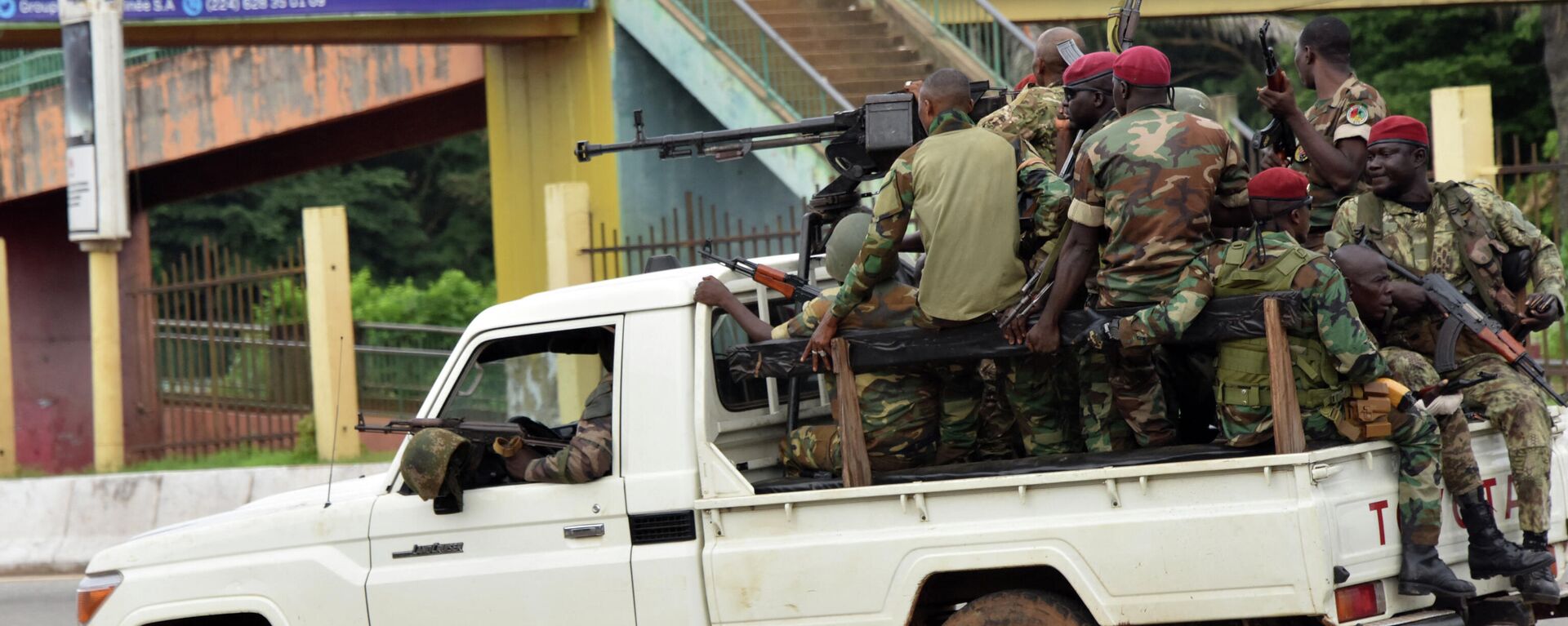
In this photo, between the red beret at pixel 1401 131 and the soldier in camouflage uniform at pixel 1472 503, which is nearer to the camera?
the soldier in camouflage uniform at pixel 1472 503

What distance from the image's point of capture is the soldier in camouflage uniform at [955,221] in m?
5.38

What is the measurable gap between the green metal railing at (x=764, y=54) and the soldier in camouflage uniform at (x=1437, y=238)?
8523mm

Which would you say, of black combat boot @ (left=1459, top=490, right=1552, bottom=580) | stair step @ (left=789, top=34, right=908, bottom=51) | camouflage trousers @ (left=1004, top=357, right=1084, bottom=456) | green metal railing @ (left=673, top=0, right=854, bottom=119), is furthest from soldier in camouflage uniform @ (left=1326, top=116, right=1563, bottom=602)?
stair step @ (left=789, top=34, right=908, bottom=51)

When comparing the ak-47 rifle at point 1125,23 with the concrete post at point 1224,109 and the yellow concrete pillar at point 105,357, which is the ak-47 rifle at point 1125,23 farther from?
the yellow concrete pillar at point 105,357

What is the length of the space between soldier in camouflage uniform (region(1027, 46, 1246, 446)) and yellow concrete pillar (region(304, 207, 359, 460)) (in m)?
→ 8.58

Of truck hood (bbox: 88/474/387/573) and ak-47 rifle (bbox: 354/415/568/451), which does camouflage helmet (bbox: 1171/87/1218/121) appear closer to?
Answer: ak-47 rifle (bbox: 354/415/568/451)

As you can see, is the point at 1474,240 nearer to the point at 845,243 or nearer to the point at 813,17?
the point at 845,243

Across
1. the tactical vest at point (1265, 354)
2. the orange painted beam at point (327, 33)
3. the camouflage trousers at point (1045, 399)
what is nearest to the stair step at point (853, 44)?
the orange painted beam at point (327, 33)

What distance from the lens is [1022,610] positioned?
504cm

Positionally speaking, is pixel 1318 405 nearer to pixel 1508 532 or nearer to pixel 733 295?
pixel 1508 532

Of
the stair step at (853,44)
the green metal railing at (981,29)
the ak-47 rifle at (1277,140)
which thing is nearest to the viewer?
the ak-47 rifle at (1277,140)

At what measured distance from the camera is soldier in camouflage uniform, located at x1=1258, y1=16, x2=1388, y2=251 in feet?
19.6

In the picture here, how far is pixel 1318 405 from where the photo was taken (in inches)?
200

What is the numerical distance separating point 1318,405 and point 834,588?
5.18 feet
